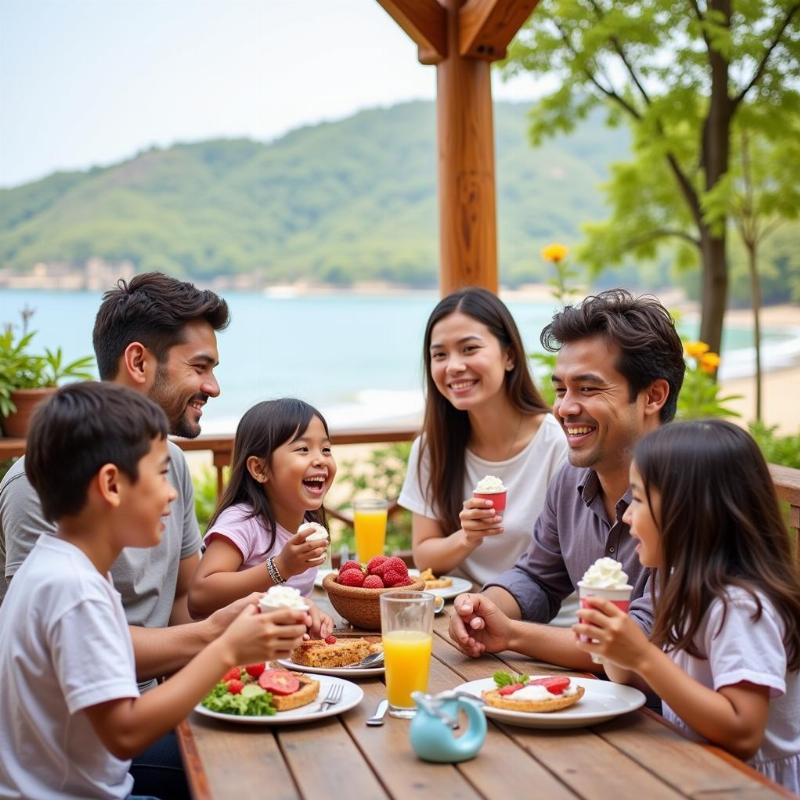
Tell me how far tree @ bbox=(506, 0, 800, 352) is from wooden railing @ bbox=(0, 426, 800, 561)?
16.5 feet

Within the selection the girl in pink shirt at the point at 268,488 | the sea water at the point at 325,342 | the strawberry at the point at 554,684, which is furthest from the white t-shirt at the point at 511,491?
the sea water at the point at 325,342

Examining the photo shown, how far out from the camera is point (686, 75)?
976 cm

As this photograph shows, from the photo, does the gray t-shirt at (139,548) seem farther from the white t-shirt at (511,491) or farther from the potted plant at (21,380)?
the potted plant at (21,380)

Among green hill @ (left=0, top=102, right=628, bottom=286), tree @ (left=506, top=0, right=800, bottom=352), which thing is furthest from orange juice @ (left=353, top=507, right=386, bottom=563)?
green hill @ (left=0, top=102, right=628, bottom=286)

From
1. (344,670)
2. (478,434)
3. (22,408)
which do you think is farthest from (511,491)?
(22,408)

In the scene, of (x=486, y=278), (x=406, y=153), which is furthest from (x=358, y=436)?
(x=406, y=153)

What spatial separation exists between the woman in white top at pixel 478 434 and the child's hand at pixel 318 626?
3.20ft

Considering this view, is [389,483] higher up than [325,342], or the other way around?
[389,483]

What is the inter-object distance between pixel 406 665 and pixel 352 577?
61cm

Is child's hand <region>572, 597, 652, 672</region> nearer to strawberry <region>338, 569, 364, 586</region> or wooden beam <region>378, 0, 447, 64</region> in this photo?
strawberry <region>338, 569, 364, 586</region>

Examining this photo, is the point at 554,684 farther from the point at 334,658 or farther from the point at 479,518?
the point at 479,518

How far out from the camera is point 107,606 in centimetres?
179

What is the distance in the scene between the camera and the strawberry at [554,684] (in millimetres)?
1945

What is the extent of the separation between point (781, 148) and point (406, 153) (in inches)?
1380
